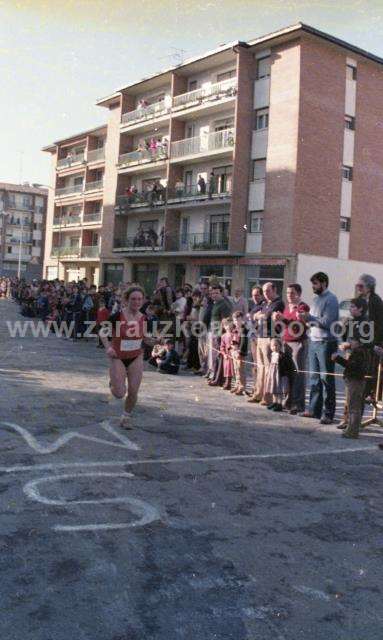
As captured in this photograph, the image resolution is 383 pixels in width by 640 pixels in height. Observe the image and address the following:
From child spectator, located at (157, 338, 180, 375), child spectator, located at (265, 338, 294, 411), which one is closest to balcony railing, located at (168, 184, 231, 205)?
child spectator, located at (157, 338, 180, 375)

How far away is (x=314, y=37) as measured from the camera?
2905cm

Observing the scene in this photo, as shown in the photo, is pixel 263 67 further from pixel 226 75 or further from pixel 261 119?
pixel 226 75

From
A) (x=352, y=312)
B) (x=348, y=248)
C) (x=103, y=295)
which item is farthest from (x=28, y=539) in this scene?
(x=348, y=248)

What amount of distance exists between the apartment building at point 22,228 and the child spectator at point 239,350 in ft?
253

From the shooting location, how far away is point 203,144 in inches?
1357

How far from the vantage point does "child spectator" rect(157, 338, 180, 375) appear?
523 inches

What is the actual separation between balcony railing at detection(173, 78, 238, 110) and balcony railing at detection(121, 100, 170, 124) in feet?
4.73

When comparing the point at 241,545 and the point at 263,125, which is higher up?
the point at 263,125

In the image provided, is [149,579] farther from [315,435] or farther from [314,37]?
[314,37]

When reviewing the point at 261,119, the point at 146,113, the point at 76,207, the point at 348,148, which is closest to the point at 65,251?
the point at 76,207

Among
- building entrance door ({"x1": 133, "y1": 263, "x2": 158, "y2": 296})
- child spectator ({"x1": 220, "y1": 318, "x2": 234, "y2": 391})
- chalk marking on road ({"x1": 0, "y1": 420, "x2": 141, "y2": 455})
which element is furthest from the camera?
building entrance door ({"x1": 133, "y1": 263, "x2": 158, "y2": 296})

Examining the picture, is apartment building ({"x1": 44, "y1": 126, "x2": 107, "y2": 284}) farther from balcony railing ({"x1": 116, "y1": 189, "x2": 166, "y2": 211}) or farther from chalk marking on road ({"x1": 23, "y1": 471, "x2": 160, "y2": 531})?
chalk marking on road ({"x1": 23, "y1": 471, "x2": 160, "y2": 531})

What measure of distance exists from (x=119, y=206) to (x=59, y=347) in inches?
975

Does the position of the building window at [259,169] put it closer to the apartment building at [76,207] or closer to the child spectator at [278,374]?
the apartment building at [76,207]
